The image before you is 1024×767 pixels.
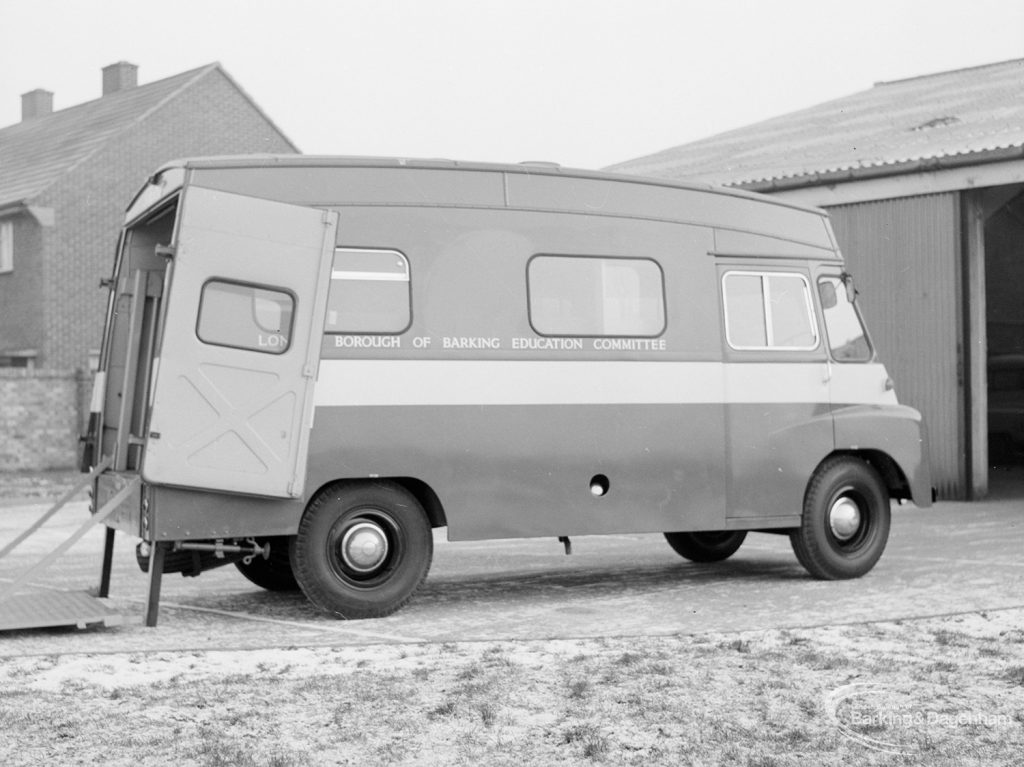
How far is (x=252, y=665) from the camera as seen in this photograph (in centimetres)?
732

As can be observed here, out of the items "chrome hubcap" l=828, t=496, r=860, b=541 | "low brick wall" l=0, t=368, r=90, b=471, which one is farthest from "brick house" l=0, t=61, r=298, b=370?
"chrome hubcap" l=828, t=496, r=860, b=541

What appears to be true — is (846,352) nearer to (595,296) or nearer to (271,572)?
(595,296)

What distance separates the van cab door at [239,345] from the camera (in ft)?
27.4

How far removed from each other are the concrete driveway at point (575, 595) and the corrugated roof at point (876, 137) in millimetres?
4169

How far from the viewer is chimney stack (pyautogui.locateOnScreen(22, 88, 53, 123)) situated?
42.7 m

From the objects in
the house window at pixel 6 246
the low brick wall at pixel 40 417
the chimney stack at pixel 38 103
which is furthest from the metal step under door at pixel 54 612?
the chimney stack at pixel 38 103

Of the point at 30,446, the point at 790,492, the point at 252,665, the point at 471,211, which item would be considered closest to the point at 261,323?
the point at 471,211

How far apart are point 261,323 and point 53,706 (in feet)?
9.57

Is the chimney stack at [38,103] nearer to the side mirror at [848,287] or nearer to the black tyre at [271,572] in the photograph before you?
the black tyre at [271,572]

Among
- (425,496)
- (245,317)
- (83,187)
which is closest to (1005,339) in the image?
(425,496)

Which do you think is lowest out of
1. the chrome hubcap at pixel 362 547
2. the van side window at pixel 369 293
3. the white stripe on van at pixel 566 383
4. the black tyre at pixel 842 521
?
the chrome hubcap at pixel 362 547

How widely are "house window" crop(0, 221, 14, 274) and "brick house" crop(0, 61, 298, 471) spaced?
0.03m

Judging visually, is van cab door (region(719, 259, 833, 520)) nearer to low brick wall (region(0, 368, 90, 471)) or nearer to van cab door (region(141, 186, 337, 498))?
van cab door (region(141, 186, 337, 498))

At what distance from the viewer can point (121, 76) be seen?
38.4 metres
